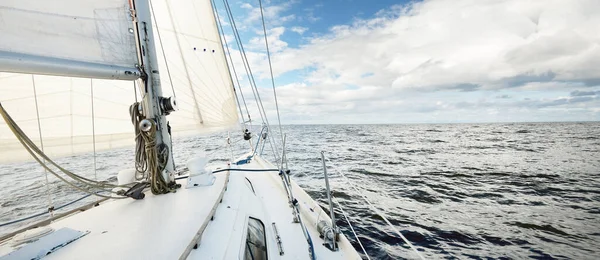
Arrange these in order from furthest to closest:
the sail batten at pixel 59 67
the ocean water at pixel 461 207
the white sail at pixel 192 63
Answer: the ocean water at pixel 461 207, the white sail at pixel 192 63, the sail batten at pixel 59 67

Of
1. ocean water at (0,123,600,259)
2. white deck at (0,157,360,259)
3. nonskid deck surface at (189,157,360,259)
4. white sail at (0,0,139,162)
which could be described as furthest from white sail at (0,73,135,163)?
ocean water at (0,123,600,259)

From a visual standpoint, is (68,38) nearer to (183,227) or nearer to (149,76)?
(149,76)

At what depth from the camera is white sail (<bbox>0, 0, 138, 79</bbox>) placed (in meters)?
1.58

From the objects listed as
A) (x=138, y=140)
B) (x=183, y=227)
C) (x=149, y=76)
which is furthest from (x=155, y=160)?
(x=183, y=227)

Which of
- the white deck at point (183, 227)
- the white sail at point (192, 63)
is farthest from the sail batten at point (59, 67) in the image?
the white sail at point (192, 63)

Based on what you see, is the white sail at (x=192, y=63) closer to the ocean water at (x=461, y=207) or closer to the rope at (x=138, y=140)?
the rope at (x=138, y=140)

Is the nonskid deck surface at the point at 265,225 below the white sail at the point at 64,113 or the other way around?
below

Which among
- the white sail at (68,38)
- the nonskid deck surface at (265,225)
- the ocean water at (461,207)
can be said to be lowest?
the ocean water at (461,207)

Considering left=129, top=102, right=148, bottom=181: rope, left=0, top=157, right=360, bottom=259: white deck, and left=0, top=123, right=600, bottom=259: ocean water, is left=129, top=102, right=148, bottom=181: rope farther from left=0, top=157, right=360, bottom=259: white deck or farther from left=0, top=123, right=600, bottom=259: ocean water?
left=0, top=123, right=600, bottom=259: ocean water

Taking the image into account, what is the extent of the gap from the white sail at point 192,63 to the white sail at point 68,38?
191cm

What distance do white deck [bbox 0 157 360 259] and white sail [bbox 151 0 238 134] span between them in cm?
187

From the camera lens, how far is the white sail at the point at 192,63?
4473mm

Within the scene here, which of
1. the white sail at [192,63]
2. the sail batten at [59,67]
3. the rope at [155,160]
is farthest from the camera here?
the white sail at [192,63]

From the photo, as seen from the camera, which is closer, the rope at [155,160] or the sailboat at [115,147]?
the sailboat at [115,147]
